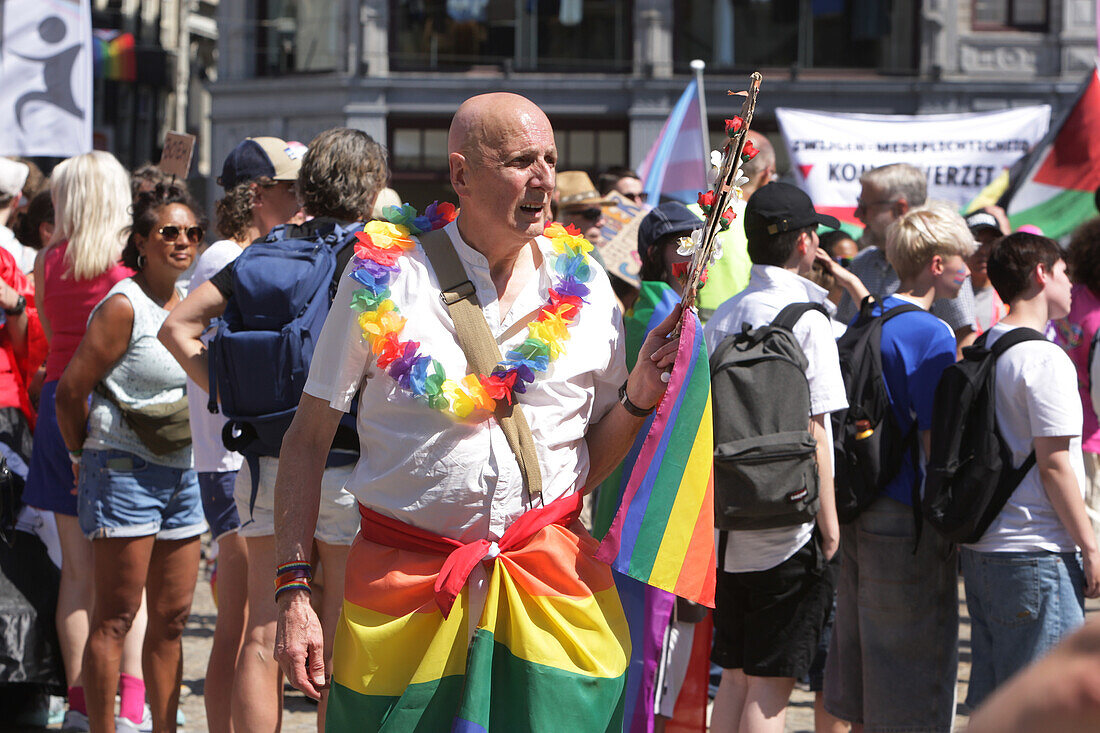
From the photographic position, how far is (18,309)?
5.76 meters

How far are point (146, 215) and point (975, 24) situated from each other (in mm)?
18939

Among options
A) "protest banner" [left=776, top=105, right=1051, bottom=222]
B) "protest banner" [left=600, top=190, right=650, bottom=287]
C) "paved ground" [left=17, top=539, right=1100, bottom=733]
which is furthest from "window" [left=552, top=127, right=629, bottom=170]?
"protest banner" [left=600, top=190, right=650, bottom=287]

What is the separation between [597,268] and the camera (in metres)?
3.04

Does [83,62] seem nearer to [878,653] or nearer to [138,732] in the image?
[138,732]

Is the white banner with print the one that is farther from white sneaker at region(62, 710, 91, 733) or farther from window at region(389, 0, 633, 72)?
window at region(389, 0, 633, 72)

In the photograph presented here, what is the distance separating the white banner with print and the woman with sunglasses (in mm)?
3338

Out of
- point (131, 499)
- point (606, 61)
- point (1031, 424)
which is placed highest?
point (606, 61)

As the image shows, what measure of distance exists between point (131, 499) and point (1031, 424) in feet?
9.83

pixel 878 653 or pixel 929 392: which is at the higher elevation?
pixel 929 392

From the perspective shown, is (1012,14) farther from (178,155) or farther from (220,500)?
(220,500)

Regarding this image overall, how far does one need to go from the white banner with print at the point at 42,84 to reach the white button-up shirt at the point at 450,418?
5506 mm

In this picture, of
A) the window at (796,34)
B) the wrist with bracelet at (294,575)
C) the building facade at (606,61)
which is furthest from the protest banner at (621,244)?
the window at (796,34)

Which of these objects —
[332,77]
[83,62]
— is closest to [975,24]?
[332,77]

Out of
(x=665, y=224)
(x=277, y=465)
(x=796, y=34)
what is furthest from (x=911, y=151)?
(x=796, y=34)
